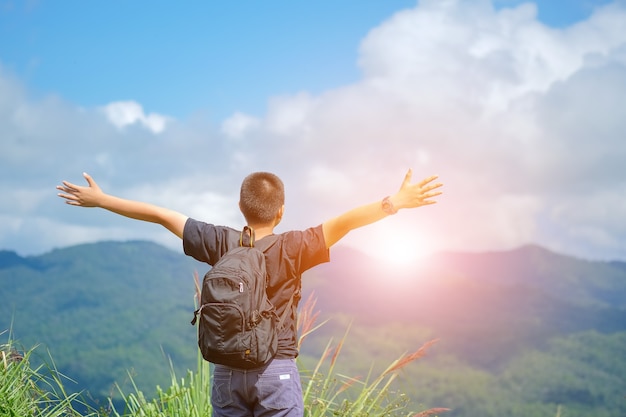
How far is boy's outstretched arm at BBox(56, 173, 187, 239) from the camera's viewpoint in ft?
13.0

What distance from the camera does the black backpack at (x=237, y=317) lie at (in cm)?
327

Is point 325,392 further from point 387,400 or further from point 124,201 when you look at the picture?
point 124,201

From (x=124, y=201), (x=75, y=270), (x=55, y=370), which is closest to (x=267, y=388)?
(x=124, y=201)

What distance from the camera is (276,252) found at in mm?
3580

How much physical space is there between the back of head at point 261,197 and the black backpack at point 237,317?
33cm

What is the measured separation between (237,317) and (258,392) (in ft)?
1.42

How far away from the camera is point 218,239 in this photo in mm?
3744

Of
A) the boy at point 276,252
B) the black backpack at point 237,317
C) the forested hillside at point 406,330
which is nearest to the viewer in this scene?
the black backpack at point 237,317

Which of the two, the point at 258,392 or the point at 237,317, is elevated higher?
the point at 237,317

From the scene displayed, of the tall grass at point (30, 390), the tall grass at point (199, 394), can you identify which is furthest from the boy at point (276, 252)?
the tall grass at point (30, 390)

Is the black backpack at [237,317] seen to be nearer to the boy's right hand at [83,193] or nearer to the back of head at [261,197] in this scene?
the back of head at [261,197]

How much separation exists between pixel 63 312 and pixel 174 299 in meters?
20.3

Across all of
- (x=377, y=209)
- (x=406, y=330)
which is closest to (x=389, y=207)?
(x=377, y=209)

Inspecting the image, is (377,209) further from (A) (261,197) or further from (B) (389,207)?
(A) (261,197)
